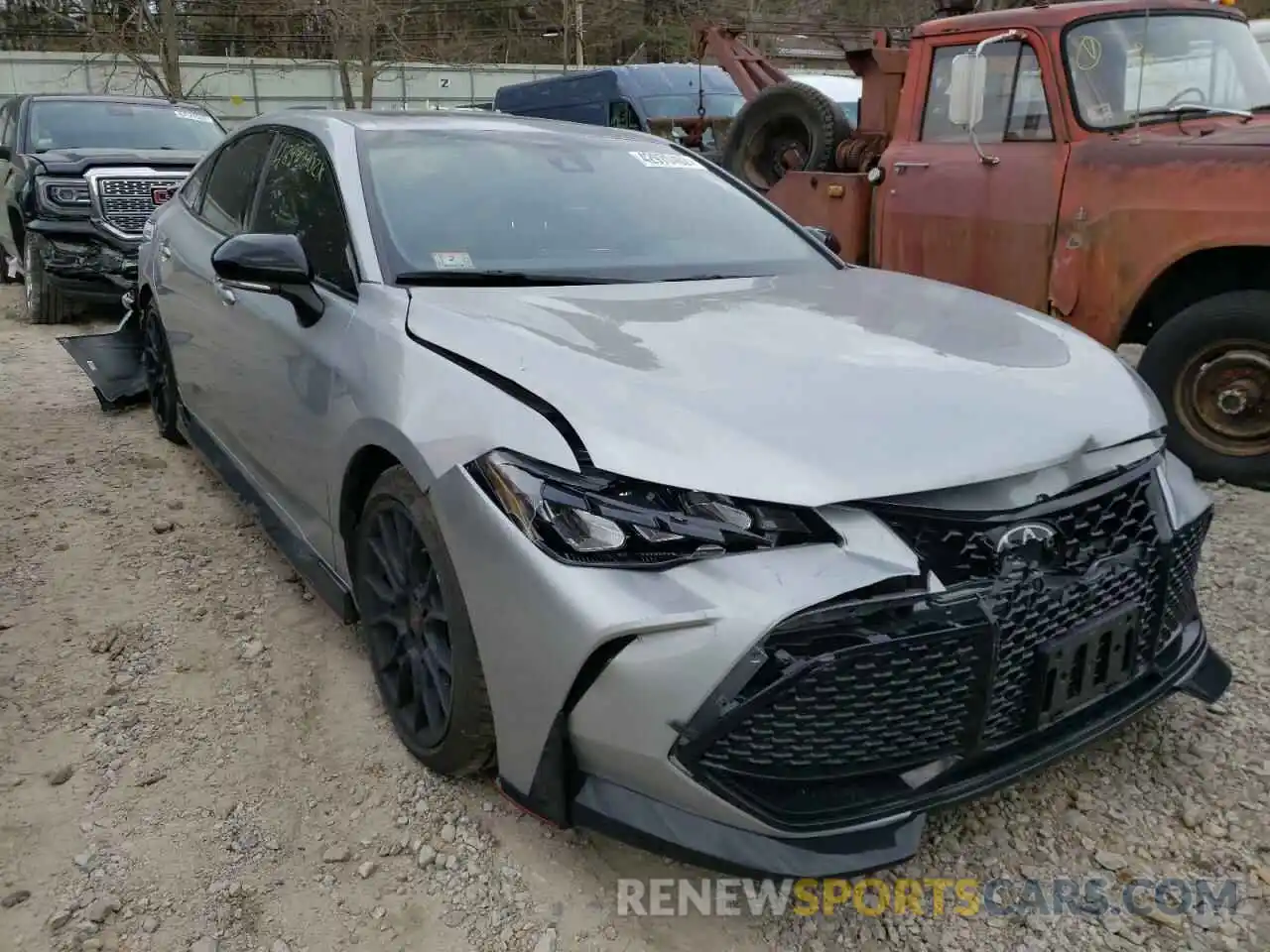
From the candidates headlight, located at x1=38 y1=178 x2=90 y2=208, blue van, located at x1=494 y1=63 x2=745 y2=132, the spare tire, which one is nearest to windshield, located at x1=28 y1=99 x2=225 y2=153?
headlight, located at x1=38 y1=178 x2=90 y2=208

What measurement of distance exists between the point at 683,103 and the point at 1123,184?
29.8ft

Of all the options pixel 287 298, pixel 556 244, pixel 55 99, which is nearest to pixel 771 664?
pixel 556 244

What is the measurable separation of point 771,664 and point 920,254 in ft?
13.6

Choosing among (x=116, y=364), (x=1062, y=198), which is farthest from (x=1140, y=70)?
(x=116, y=364)

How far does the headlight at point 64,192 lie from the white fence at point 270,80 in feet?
65.3

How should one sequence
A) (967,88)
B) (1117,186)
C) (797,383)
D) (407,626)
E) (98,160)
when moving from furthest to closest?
(98,160) < (967,88) < (1117,186) < (407,626) < (797,383)

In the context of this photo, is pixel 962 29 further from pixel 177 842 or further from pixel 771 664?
pixel 177 842

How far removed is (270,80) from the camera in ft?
94.0

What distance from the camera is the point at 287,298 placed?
9.49ft

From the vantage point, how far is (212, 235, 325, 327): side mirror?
2709mm

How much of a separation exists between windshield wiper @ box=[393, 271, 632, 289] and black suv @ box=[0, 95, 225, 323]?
601cm

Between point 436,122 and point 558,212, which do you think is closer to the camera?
point 558,212

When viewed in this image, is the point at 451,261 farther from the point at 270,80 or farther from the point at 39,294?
the point at 270,80

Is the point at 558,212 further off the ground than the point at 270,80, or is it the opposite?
the point at 270,80
